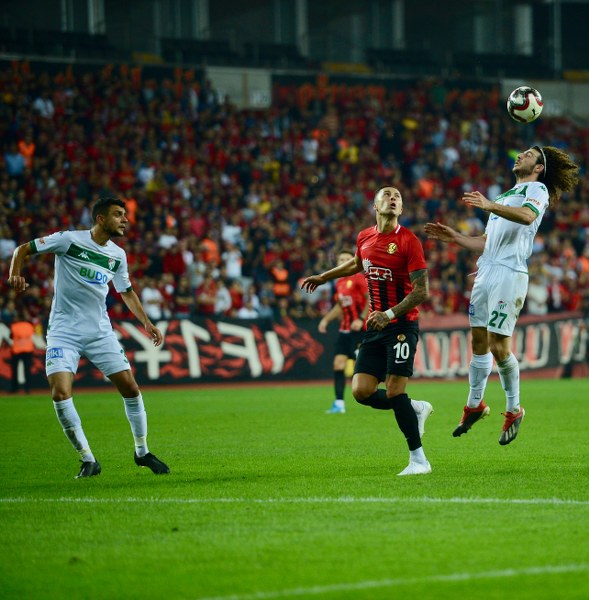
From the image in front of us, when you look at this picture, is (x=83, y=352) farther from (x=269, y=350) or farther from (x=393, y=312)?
(x=269, y=350)

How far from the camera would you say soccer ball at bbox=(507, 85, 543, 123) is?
10961mm

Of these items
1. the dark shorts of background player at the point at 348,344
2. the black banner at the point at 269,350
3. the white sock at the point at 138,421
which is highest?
the white sock at the point at 138,421

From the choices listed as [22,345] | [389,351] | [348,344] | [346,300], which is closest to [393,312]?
[389,351]

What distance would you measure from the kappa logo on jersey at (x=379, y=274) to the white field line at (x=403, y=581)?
417cm

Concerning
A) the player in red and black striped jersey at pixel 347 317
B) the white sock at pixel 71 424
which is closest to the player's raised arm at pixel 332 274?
the white sock at pixel 71 424

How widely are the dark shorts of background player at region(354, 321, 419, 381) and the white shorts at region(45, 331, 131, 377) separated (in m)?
2.10

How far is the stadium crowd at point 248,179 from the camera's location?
26234 millimetres

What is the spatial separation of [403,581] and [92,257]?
5.40 meters

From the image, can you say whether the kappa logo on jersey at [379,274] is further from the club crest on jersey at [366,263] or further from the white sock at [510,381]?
the white sock at [510,381]

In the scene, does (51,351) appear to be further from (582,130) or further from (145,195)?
(582,130)

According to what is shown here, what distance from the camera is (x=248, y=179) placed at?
30984 millimetres

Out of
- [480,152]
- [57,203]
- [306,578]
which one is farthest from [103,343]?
[480,152]

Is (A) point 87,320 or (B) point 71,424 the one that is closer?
(B) point 71,424

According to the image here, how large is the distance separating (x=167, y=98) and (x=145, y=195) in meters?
4.49
